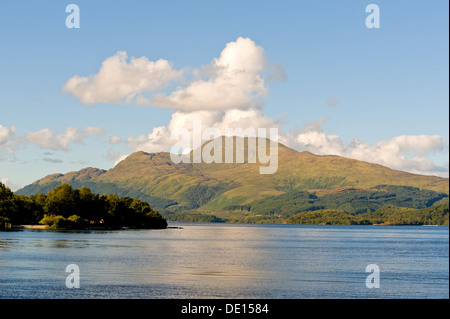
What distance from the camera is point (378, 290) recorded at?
86.2m

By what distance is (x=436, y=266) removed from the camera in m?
133

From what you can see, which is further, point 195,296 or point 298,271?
point 298,271

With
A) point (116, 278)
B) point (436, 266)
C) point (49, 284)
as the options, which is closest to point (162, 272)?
point (116, 278)

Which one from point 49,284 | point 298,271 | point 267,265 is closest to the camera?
point 49,284

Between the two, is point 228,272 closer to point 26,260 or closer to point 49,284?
point 49,284

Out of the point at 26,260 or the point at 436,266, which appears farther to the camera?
the point at 436,266
